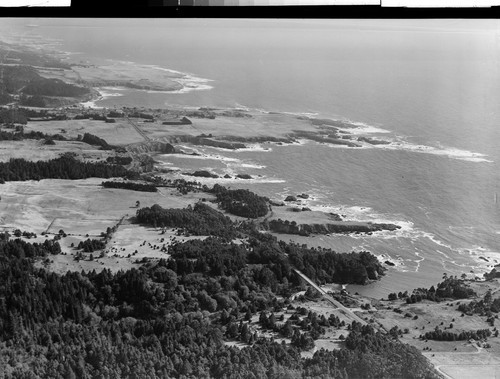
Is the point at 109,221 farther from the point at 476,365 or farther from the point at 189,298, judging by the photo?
the point at 476,365

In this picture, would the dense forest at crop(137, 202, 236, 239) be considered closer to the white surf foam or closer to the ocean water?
the ocean water

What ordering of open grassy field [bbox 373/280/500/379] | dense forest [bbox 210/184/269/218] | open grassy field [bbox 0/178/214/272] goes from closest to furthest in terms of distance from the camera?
1. open grassy field [bbox 373/280/500/379]
2. open grassy field [bbox 0/178/214/272]
3. dense forest [bbox 210/184/269/218]

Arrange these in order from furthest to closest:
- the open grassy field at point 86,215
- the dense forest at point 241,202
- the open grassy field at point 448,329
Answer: the dense forest at point 241,202
the open grassy field at point 86,215
the open grassy field at point 448,329

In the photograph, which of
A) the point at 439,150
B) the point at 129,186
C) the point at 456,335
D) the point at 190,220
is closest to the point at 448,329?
the point at 456,335

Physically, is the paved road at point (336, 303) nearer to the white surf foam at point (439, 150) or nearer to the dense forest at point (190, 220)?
the dense forest at point (190, 220)

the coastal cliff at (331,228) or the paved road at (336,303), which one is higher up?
the coastal cliff at (331,228)

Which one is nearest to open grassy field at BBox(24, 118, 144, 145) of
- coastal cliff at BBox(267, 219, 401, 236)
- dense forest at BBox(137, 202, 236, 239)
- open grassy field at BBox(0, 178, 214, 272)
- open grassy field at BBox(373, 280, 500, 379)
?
open grassy field at BBox(0, 178, 214, 272)

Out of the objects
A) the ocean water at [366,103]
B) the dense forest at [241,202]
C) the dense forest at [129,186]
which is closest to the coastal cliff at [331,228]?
the ocean water at [366,103]
